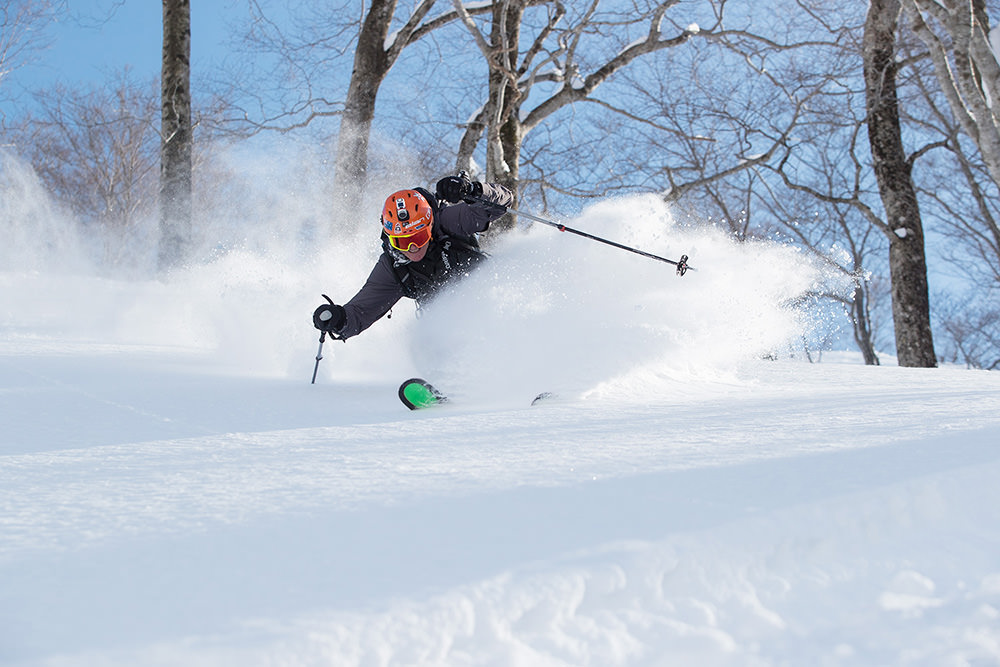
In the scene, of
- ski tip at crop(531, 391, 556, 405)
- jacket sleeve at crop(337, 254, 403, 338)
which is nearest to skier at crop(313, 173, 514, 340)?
jacket sleeve at crop(337, 254, 403, 338)

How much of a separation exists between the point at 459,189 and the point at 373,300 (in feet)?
3.12

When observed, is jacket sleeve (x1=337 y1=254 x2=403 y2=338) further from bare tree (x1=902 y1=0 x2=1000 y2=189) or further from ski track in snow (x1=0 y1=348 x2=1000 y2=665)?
bare tree (x1=902 y1=0 x2=1000 y2=189)

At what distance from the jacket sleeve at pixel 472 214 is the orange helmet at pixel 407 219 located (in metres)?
0.19

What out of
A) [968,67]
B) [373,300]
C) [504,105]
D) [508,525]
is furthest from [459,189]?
[968,67]

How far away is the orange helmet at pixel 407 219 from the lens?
4.54 m

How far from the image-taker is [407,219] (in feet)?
15.0

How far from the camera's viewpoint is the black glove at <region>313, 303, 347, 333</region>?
4.39 metres

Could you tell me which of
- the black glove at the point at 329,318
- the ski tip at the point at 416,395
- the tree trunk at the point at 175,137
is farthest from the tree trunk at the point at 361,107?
the ski tip at the point at 416,395

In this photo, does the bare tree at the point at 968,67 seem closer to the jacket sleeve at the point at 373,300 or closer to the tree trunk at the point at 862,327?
the jacket sleeve at the point at 373,300

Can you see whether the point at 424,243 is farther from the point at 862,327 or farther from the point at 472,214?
the point at 862,327

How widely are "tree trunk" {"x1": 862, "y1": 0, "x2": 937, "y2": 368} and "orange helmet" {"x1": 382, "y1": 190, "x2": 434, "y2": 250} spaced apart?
7.34 metres

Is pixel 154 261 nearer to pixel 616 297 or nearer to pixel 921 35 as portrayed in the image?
pixel 616 297

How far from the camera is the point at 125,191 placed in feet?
84.7

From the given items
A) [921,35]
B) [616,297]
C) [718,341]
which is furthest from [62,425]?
[921,35]
